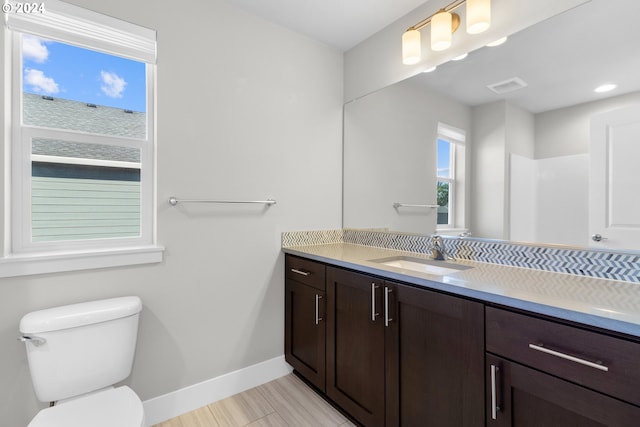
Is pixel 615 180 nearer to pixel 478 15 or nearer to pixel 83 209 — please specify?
pixel 478 15

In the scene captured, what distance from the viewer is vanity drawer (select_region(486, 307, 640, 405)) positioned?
0.77 meters

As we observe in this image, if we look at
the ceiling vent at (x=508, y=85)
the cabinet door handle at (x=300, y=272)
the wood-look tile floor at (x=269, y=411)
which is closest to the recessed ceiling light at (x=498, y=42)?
the ceiling vent at (x=508, y=85)

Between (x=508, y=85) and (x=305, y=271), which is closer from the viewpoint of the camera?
(x=508, y=85)

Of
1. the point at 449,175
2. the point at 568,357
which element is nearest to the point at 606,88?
the point at 449,175

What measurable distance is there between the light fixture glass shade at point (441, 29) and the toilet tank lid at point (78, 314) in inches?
82.3

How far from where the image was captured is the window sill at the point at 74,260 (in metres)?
1.32

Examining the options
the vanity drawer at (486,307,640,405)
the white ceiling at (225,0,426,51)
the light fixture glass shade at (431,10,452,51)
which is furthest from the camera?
the white ceiling at (225,0,426,51)

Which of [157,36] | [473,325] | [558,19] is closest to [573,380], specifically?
Answer: [473,325]

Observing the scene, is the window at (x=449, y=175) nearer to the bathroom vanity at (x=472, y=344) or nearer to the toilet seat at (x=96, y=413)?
the bathroom vanity at (x=472, y=344)

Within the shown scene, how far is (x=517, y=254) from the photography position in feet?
4.82

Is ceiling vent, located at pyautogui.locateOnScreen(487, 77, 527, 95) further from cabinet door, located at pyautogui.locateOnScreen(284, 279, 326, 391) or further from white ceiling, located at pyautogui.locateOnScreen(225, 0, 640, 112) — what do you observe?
cabinet door, located at pyautogui.locateOnScreen(284, 279, 326, 391)

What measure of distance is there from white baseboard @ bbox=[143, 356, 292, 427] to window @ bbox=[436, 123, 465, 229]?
1.50 m

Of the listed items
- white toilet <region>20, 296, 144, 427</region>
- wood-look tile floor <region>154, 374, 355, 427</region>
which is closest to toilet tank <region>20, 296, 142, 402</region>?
white toilet <region>20, 296, 144, 427</region>

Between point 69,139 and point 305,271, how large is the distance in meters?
1.44
